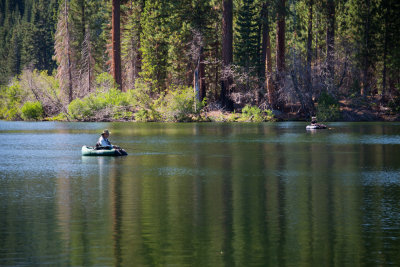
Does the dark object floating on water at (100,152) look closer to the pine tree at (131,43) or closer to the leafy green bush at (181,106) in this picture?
the leafy green bush at (181,106)

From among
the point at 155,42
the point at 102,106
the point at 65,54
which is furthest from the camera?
the point at 65,54

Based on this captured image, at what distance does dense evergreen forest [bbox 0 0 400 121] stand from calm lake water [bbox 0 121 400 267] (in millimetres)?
30865

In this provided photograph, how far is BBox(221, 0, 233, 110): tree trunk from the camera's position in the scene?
63781 mm

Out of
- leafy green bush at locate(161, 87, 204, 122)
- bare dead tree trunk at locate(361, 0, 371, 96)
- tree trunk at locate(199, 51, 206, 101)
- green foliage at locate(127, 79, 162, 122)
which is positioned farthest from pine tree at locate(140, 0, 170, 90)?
bare dead tree trunk at locate(361, 0, 371, 96)

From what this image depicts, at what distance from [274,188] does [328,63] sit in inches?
1846

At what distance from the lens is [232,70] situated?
212 ft

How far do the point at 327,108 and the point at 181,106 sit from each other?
1364cm

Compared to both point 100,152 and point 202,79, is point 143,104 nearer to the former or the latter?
point 202,79

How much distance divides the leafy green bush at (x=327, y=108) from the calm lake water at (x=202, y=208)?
2891cm

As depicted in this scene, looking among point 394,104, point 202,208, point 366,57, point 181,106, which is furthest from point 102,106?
point 202,208

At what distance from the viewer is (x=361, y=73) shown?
229 ft

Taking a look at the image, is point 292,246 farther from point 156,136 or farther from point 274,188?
point 156,136

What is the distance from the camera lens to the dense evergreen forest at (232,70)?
6462 centimetres

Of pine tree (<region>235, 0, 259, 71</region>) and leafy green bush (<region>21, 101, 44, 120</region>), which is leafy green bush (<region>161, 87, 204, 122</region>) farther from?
leafy green bush (<region>21, 101, 44, 120</region>)
